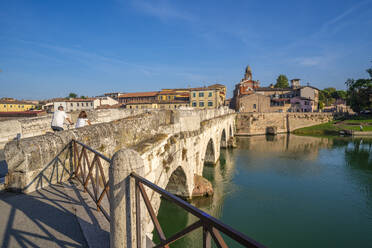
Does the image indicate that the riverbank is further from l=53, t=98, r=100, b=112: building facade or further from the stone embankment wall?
l=53, t=98, r=100, b=112: building facade

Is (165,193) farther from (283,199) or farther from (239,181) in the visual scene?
(239,181)

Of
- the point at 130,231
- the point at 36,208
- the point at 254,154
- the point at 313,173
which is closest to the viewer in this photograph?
the point at 130,231

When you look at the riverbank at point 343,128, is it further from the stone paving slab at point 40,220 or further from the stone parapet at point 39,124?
the stone paving slab at point 40,220

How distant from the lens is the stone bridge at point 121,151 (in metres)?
2.45

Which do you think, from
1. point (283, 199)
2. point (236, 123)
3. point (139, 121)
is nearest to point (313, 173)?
point (283, 199)

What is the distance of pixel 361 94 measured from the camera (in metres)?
45.0

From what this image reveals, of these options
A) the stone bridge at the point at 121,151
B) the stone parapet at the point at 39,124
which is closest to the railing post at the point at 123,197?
the stone bridge at the point at 121,151

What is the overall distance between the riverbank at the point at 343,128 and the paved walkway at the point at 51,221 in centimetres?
4649

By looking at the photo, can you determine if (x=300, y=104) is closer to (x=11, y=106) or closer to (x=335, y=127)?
(x=335, y=127)

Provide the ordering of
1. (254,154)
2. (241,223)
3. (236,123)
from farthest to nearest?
(236,123)
(254,154)
(241,223)

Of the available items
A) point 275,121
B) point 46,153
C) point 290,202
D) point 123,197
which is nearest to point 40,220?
point 46,153

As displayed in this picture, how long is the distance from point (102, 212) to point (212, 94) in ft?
148

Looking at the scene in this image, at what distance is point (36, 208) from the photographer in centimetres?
336

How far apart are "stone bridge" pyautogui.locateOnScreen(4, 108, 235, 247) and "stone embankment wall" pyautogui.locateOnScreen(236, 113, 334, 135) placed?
3369 cm
